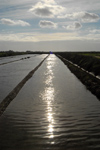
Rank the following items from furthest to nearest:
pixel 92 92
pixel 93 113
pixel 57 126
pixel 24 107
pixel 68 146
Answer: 1. pixel 92 92
2. pixel 24 107
3. pixel 93 113
4. pixel 57 126
5. pixel 68 146

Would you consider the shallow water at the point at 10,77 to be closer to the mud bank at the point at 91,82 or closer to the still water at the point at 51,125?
the still water at the point at 51,125

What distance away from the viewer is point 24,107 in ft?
33.4

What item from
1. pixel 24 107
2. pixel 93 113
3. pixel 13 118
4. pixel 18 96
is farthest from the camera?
pixel 18 96

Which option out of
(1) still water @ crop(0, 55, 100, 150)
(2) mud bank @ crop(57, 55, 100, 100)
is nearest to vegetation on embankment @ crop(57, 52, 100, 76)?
(2) mud bank @ crop(57, 55, 100, 100)

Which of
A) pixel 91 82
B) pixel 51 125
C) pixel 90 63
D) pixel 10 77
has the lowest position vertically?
pixel 51 125

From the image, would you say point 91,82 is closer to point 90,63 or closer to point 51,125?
point 51,125

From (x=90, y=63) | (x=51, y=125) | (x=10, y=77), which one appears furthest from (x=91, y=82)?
(x=90, y=63)

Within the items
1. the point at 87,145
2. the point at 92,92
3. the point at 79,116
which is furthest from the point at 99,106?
the point at 87,145

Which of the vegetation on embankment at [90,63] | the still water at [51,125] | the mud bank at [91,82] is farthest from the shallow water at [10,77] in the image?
the vegetation on embankment at [90,63]

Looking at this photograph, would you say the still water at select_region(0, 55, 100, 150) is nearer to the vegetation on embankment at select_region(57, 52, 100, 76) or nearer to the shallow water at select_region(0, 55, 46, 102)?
the shallow water at select_region(0, 55, 46, 102)

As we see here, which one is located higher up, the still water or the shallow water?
the shallow water

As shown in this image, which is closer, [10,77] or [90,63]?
[10,77]

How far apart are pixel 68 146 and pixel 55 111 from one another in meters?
3.70

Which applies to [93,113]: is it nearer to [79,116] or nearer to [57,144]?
[79,116]
